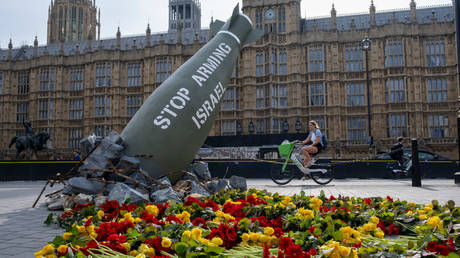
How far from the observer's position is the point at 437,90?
2900cm

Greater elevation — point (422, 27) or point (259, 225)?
point (422, 27)

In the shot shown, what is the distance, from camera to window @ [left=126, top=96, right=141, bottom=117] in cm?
3481

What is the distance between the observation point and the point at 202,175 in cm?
766

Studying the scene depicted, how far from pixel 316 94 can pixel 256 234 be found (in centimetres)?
2883

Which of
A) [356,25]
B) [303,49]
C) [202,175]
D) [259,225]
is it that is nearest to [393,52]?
[356,25]

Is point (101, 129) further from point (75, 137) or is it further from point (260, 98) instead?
point (260, 98)

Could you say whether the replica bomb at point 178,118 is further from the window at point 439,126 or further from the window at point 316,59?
the window at point 439,126

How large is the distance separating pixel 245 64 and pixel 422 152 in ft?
55.6

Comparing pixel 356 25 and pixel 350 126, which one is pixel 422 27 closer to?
pixel 356 25

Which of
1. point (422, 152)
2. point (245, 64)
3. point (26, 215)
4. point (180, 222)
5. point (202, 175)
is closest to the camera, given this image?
point (180, 222)

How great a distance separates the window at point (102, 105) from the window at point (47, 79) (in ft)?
19.4

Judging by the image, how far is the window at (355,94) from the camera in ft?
98.2

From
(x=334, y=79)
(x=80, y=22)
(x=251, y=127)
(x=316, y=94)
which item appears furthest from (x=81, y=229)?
(x=80, y=22)

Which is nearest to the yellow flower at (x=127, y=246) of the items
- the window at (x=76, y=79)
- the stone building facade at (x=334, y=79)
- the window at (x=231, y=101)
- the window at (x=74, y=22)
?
the stone building facade at (x=334, y=79)
